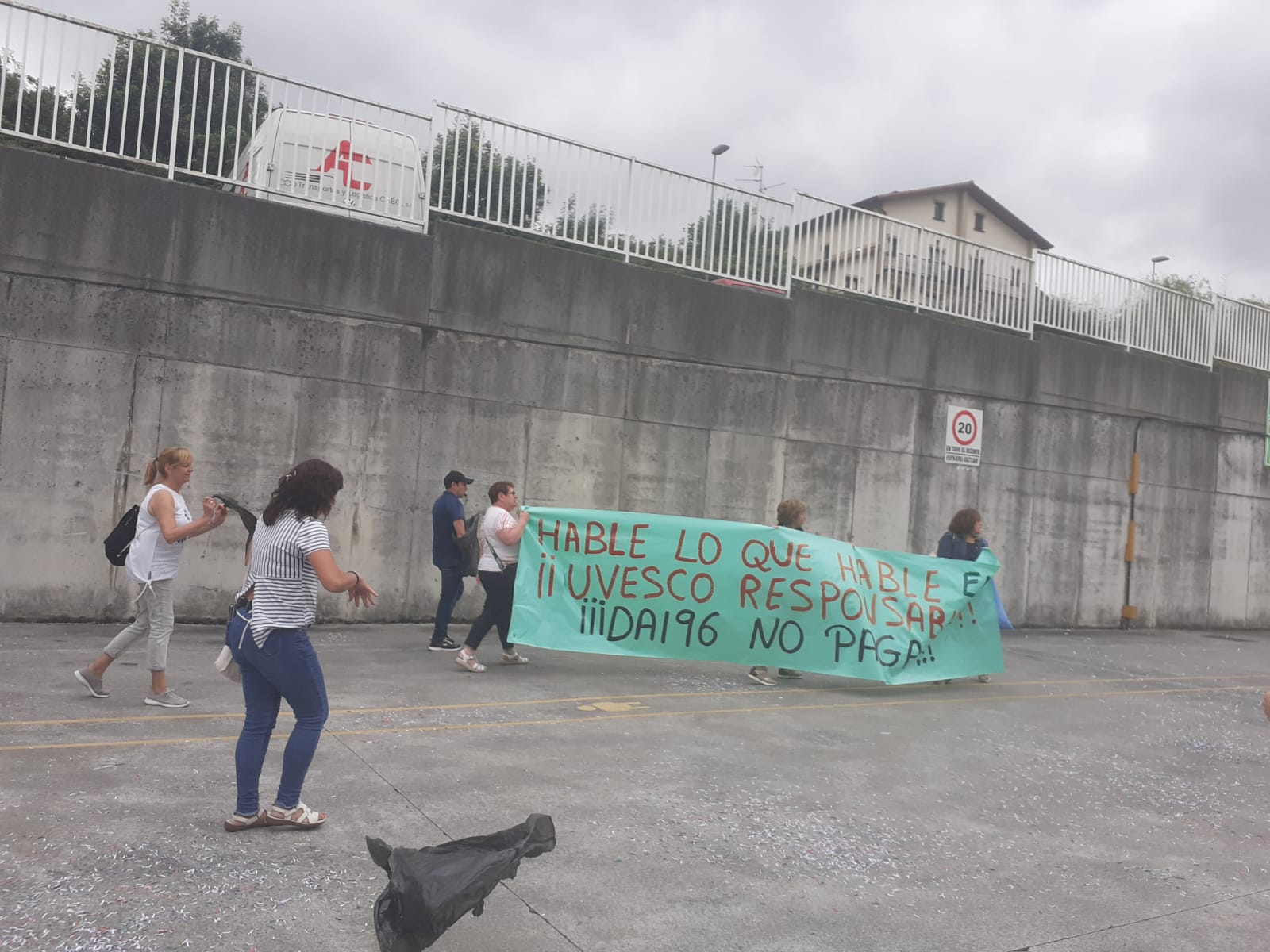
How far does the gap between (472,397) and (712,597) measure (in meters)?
3.97

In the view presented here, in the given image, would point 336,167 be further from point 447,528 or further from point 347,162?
point 447,528

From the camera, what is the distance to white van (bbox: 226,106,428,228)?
10445mm

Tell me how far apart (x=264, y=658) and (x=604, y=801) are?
192cm

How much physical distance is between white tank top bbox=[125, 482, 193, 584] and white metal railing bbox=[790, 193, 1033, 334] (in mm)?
9234

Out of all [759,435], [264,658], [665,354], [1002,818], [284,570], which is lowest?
[1002,818]

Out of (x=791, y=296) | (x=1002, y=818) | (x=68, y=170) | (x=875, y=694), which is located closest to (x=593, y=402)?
(x=791, y=296)

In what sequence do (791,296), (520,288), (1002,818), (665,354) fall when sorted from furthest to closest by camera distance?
(791,296)
(665,354)
(520,288)
(1002,818)

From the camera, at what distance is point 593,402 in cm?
1211

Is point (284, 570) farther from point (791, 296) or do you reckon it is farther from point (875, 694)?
point (791, 296)

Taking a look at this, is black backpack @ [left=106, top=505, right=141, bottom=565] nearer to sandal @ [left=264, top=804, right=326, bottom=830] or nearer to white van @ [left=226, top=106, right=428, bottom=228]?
sandal @ [left=264, top=804, right=326, bottom=830]

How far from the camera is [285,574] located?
14.6 feet

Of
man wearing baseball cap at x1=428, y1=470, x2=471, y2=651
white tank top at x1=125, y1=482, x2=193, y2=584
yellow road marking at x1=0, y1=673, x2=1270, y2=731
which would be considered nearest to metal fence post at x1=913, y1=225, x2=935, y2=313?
yellow road marking at x1=0, y1=673, x2=1270, y2=731

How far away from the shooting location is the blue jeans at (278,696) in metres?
4.41

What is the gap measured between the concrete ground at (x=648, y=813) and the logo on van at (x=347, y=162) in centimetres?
515
